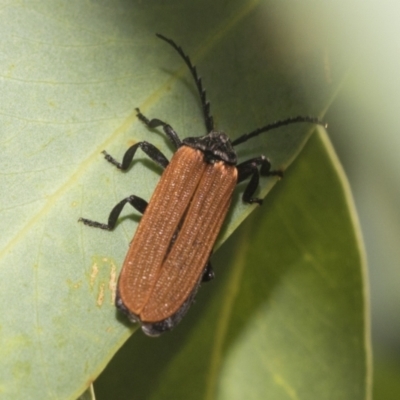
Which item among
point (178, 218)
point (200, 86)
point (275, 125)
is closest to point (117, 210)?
point (178, 218)

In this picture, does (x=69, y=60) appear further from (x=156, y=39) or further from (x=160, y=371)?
(x=160, y=371)

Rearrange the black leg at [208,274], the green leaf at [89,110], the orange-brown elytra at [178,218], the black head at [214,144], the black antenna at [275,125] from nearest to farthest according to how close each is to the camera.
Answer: the green leaf at [89,110] < the black antenna at [275,125] < the orange-brown elytra at [178,218] < the black head at [214,144] < the black leg at [208,274]

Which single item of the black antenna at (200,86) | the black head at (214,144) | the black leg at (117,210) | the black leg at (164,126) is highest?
the black antenna at (200,86)

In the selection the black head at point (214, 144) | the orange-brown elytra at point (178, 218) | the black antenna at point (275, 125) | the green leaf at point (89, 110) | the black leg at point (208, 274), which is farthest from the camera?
the black leg at point (208, 274)

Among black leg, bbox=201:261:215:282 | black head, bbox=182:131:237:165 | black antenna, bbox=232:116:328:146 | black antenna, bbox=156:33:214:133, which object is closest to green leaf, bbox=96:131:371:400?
black leg, bbox=201:261:215:282

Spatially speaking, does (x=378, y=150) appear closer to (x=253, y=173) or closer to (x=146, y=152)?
(x=253, y=173)

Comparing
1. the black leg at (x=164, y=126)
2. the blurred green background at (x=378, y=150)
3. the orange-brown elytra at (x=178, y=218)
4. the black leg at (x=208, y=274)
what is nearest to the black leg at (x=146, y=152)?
the orange-brown elytra at (x=178, y=218)

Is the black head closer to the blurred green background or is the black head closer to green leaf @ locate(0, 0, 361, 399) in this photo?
green leaf @ locate(0, 0, 361, 399)

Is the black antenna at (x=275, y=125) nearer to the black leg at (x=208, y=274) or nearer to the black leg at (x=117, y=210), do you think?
the black leg at (x=117, y=210)
